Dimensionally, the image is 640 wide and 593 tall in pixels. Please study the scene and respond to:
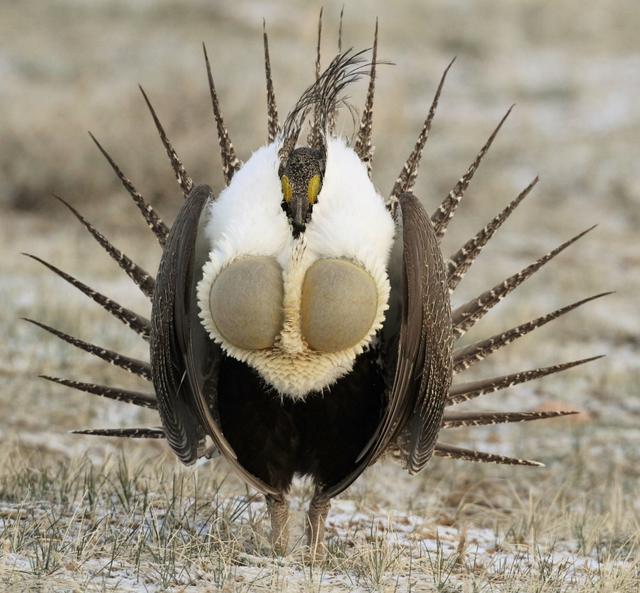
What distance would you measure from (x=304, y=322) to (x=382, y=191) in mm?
4654

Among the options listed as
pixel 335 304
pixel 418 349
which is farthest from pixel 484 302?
pixel 335 304

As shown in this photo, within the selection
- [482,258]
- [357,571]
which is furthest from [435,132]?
[357,571]

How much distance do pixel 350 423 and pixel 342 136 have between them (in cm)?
62

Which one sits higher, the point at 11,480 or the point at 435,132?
the point at 435,132

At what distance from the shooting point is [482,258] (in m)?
7.20

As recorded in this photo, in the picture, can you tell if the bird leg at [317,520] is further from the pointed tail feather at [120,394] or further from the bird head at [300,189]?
the bird head at [300,189]

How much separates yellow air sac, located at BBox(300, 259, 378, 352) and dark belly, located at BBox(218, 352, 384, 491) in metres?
0.16

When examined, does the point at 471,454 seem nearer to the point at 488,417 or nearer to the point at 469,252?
the point at 488,417

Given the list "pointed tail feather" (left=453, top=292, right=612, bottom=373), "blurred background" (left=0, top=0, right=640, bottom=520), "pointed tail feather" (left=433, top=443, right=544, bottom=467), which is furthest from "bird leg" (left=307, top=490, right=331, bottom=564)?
"blurred background" (left=0, top=0, right=640, bottom=520)

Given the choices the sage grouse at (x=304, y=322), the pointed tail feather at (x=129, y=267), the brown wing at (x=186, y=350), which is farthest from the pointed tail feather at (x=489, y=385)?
the pointed tail feather at (x=129, y=267)

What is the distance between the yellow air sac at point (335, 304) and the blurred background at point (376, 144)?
4.56ft

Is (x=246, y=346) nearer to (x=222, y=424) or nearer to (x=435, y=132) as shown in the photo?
(x=222, y=424)

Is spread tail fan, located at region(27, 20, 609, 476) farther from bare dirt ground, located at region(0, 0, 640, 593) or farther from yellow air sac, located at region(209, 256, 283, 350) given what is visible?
bare dirt ground, located at region(0, 0, 640, 593)

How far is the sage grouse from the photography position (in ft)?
6.53
